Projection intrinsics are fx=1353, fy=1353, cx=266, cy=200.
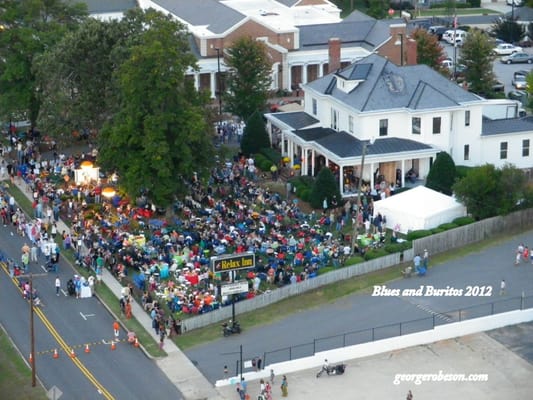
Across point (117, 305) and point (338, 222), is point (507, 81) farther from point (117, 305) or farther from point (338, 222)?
point (117, 305)

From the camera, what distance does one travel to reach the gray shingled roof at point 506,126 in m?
82.7

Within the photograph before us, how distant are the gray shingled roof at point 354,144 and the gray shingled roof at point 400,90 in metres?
1.97

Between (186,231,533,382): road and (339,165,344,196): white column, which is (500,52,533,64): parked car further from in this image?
(186,231,533,382): road

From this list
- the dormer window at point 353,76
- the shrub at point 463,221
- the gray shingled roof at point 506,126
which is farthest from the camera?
the dormer window at point 353,76

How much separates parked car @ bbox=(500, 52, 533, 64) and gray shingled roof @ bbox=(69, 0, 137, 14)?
3317 centimetres

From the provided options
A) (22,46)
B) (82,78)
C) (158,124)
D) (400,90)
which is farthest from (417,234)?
(22,46)

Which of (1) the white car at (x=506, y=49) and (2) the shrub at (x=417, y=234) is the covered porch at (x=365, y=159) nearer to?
(2) the shrub at (x=417, y=234)

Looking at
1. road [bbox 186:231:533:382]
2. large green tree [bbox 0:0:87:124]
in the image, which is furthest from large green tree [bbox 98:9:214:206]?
large green tree [bbox 0:0:87:124]

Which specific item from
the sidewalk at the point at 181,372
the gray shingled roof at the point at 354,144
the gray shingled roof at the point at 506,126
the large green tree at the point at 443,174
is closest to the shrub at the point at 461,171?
the large green tree at the point at 443,174

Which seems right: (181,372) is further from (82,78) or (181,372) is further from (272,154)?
(272,154)

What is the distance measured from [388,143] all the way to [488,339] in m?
22.4

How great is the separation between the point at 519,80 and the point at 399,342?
51.7 m

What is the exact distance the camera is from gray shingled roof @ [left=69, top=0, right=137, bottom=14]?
4732 inches

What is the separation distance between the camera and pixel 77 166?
83938mm
